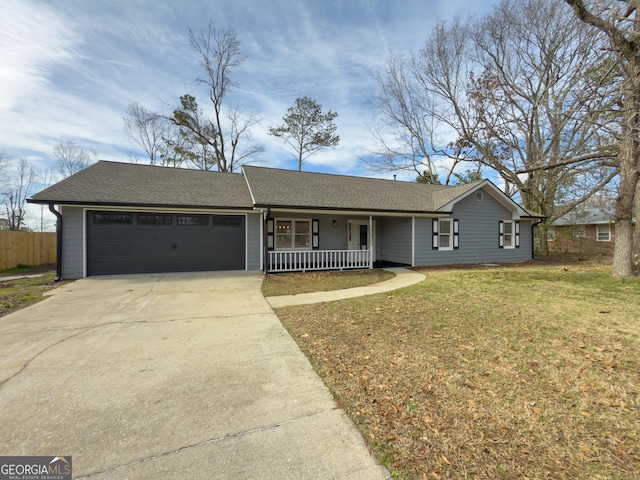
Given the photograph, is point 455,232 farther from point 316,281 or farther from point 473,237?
point 316,281

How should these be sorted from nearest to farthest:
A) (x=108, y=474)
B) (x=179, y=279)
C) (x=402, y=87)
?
(x=108, y=474)
(x=179, y=279)
(x=402, y=87)

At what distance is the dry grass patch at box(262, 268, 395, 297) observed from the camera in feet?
25.3

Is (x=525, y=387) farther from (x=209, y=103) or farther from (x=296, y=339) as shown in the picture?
(x=209, y=103)

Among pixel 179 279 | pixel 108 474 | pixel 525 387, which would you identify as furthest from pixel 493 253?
pixel 108 474

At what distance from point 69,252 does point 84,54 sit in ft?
25.4

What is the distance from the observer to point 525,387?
2783 millimetres

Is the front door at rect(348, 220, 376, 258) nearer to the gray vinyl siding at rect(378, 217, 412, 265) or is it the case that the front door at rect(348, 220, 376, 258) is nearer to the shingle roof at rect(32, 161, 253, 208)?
the gray vinyl siding at rect(378, 217, 412, 265)

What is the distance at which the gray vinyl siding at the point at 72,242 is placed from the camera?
9.20 m

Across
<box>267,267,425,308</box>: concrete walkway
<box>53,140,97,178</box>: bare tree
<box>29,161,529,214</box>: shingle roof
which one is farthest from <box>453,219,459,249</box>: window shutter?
<box>53,140,97,178</box>: bare tree

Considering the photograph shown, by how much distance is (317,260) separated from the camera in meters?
12.1

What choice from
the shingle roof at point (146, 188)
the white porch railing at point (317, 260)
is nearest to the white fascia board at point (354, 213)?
the shingle roof at point (146, 188)

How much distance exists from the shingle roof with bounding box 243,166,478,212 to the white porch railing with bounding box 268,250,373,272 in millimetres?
1999

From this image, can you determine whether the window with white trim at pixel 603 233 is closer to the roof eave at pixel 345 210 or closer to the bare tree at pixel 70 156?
the roof eave at pixel 345 210

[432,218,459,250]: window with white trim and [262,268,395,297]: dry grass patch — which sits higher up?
[432,218,459,250]: window with white trim
